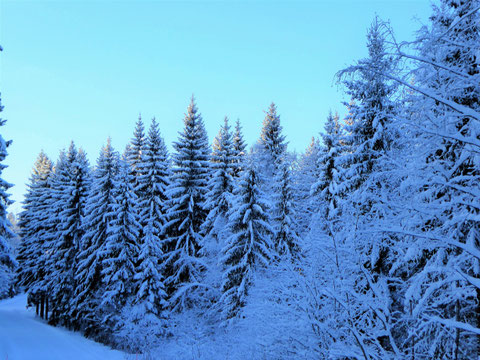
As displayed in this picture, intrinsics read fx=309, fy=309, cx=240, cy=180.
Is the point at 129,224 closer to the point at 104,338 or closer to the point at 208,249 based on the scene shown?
the point at 208,249

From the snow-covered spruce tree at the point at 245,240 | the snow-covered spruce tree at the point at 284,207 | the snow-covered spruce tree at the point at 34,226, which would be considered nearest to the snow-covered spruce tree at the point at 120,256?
the snow-covered spruce tree at the point at 245,240

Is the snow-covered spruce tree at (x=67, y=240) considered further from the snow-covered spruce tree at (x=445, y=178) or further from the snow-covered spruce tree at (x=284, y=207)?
the snow-covered spruce tree at (x=445, y=178)

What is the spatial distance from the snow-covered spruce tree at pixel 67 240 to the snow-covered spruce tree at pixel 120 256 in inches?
269

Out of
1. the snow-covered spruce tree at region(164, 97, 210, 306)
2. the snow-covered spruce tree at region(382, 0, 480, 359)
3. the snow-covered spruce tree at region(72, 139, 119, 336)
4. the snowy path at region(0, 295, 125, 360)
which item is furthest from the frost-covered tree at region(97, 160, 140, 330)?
the snow-covered spruce tree at region(382, 0, 480, 359)

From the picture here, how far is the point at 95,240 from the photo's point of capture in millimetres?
26688

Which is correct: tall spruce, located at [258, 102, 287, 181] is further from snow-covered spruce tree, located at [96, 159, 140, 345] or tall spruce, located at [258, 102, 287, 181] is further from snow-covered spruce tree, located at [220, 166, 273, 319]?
snow-covered spruce tree, located at [96, 159, 140, 345]

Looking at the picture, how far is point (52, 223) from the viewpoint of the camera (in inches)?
1288

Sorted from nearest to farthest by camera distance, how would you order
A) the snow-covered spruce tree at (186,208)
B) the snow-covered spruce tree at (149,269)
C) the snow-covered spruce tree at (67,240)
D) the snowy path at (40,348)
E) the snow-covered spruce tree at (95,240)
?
the snowy path at (40,348) → the snow-covered spruce tree at (149,269) → the snow-covered spruce tree at (186,208) → the snow-covered spruce tree at (95,240) → the snow-covered spruce tree at (67,240)

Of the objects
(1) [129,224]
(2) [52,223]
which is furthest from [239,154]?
(2) [52,223]

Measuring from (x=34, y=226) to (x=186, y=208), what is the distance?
21856 mm

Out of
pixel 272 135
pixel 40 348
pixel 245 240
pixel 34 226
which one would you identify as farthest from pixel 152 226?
pixel 34 226

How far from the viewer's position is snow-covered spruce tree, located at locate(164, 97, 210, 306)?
2297cm

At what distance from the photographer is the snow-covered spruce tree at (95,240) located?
25.8 metres

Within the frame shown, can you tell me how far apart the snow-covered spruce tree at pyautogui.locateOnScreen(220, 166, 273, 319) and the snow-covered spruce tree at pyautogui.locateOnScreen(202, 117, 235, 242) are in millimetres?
2211
